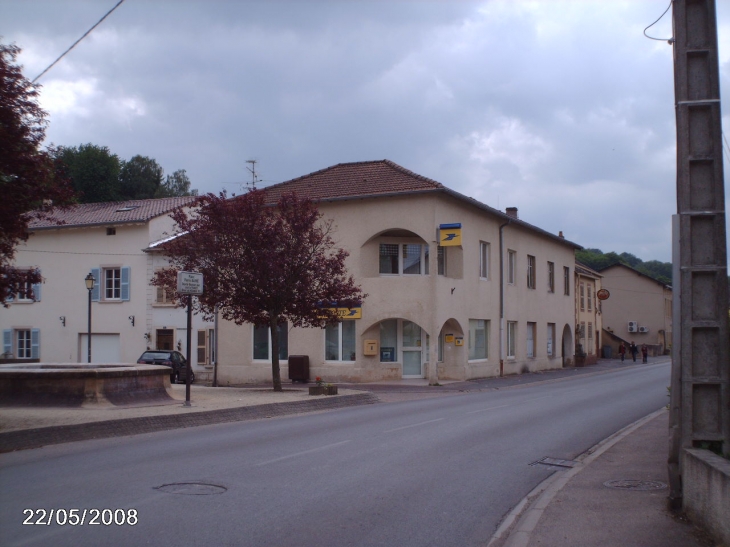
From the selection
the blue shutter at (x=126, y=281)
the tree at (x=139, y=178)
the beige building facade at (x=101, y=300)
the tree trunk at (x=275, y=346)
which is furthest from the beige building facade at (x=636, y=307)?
the tree trunk at (x=275, y=346)

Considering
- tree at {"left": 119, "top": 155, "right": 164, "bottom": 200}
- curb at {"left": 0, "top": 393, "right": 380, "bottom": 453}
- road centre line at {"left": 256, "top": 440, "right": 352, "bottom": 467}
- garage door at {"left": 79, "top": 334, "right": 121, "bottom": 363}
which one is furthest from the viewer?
tree at {"left": 119, "top": 155, "right": 164, "bottom": 200}

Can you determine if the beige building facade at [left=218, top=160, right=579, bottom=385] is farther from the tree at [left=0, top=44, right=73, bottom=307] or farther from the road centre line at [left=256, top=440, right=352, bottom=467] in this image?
the tree at [left=0, top=44, right=73, bottom=307]

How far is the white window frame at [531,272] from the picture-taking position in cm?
3941

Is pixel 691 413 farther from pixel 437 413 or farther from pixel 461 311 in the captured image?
pixel 461 311

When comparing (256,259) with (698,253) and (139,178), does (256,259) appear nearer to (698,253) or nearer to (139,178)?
(698,253)

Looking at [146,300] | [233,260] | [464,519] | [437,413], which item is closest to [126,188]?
[146,300]

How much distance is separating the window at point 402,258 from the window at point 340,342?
8.94 feet

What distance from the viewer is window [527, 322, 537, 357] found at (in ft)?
128

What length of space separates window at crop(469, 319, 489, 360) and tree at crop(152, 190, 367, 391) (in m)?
11.4

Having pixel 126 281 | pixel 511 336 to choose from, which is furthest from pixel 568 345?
pixel 126 281

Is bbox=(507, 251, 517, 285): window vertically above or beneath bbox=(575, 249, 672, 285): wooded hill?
beneath

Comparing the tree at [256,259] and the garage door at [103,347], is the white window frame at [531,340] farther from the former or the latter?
the garage door at [103,347]

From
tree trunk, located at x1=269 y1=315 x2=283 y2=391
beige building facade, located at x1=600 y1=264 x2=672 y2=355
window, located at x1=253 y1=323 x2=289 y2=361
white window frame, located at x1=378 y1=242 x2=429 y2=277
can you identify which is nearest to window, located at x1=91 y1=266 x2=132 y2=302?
window, located at x1=253 y1=323 x2=289 y2=361

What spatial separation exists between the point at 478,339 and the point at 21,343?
23.9 meters
